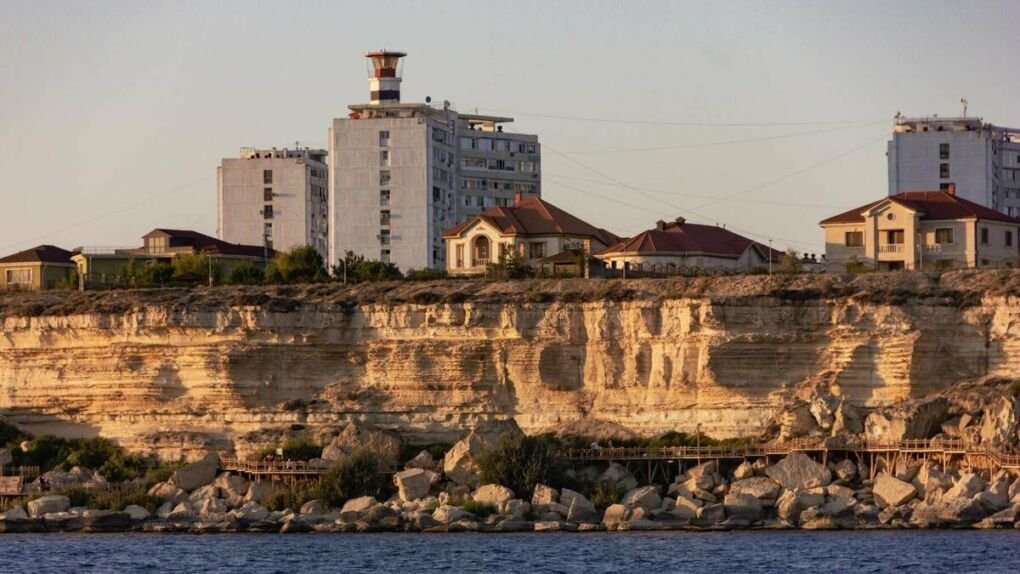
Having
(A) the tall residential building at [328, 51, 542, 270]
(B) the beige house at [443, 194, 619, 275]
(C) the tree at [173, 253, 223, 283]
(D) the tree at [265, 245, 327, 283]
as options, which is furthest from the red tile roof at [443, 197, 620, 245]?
(A) the tall residential building at [328, 51, 542, 270]

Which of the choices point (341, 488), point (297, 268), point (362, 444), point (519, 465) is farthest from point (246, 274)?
point (519, 465)

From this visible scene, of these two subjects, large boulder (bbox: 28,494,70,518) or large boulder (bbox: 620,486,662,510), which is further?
large boulder (bbox: 28,494,70,518)

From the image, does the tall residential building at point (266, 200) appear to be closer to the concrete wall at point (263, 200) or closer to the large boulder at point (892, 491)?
the concrete wall at point (263, 200)

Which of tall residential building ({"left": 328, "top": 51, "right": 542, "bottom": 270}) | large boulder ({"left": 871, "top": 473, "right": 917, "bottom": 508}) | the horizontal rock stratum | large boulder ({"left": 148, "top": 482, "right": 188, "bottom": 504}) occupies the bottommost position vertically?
large boulder ({"left": 148, "top": 482, "right": 188, "bottom": 504})

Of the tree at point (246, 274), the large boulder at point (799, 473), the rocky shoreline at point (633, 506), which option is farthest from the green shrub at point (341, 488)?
the tree at point (246, 274)

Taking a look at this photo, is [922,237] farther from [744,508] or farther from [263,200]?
[263,200]

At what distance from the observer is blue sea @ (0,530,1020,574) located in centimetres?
5097

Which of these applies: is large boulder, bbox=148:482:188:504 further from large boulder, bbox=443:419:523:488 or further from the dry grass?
the dry grass

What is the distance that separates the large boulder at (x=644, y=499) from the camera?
199ft

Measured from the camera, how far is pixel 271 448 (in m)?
A: 67.4

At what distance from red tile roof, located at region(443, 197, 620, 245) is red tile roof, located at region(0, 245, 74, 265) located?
16.2 metres

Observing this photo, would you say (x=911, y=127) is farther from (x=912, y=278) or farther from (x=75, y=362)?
(x=75, y=362)

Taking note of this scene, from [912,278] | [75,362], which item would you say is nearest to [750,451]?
[912,278]

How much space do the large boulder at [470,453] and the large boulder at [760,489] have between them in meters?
6.52
